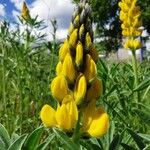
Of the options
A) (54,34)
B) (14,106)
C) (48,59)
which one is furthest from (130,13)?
(14,106)

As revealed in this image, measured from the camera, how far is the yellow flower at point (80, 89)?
1.32 metres

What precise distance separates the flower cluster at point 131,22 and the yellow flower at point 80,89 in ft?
11.8

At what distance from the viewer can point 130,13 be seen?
16.3 ft

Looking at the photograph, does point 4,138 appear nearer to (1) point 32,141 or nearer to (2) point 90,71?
(1) point 32,141

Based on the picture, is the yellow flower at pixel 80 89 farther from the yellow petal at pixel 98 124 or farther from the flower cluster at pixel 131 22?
the flower cluster at pixel 131 22

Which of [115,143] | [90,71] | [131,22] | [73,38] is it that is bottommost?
[115,143]

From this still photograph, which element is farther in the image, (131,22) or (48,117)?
(131,22)

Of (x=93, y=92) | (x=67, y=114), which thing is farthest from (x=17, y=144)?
(x=93, y=92)

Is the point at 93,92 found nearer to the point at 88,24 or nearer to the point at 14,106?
→ the point at 88,24

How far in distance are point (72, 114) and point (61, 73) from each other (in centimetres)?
12

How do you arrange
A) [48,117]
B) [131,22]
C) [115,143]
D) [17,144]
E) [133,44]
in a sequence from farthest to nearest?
[133,44] < [131,22] < [115,143] < [48,117] < [17,144]

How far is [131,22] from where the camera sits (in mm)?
5117

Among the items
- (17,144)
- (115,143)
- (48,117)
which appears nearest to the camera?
(17,144)

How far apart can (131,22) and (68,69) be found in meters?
3.86
